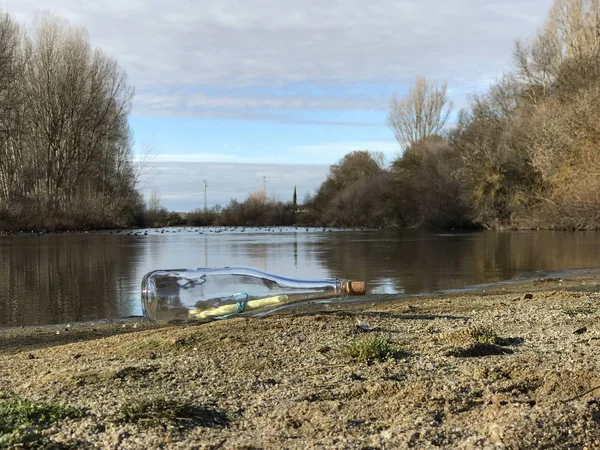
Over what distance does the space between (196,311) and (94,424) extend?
3044 millimetres

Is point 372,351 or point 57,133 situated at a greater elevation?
point 57,133

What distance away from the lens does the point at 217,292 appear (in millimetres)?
6070

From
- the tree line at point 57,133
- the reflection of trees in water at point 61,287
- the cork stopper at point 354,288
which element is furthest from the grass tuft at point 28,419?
the tree line at point 57,133

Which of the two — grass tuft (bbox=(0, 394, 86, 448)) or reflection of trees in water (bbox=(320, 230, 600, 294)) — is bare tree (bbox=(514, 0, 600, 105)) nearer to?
reflection of trees in water (bbox=(320, 230, 600, 294))

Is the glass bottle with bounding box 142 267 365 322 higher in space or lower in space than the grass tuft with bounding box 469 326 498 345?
higher

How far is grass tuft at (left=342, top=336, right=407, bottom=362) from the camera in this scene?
14.4 ft

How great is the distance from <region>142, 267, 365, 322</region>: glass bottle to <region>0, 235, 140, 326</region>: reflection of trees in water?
3.77 metres

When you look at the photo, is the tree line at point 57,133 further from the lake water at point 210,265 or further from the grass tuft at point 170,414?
the grass tuft at point 170,414

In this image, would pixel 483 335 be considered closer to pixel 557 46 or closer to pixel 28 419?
pixel 28 419

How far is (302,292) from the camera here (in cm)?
579

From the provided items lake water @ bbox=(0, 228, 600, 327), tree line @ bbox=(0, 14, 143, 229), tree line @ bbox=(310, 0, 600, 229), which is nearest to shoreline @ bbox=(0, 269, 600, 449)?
lake water @ bbox=(0, 228, 600, 327)

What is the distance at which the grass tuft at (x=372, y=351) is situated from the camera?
439 centimetres

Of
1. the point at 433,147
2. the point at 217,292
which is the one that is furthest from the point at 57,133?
the point at 217,292

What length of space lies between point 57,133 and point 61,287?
38247mm
